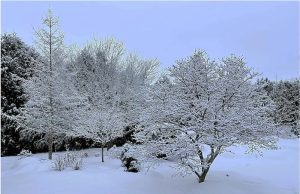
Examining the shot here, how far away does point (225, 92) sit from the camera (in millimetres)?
10172

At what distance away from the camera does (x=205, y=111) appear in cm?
1020

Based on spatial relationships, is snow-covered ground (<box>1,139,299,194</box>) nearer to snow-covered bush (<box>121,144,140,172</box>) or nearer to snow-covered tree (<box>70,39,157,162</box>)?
snow-covered bush (<box>121,144,140,172</box>)

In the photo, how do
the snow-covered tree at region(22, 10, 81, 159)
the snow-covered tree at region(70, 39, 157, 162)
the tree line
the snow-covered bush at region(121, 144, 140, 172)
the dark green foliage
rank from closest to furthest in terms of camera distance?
the tree line
the snow-covered bush at region(121, 144, 140, 172)
the snow-covered tree at region(22, 10, 81, 159)
the snow-covered tree at region(70, 39, 157, 162)
the dark green foliage

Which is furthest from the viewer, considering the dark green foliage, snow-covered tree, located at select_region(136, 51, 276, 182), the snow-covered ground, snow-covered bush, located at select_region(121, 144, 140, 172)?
the dark green foliage

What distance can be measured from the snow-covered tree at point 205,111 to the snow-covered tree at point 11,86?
10824 mm

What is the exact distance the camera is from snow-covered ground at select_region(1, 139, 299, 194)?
414 inches

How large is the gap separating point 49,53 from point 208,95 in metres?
9.26

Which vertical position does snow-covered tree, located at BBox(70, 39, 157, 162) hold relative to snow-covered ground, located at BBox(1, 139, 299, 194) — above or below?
above

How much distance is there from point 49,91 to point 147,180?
711 cm

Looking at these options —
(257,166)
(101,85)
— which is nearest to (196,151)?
(257,166)

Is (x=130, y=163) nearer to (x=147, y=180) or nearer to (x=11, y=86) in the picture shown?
(x=147, y=180)

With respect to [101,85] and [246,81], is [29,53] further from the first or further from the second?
[246,81]

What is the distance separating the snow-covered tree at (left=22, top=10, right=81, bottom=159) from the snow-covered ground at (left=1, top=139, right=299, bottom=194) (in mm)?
1923

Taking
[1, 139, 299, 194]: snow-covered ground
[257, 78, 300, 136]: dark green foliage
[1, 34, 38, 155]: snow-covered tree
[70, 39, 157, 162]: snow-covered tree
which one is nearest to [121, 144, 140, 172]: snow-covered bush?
[1, 139, 299, 194]: snow-covered ground
